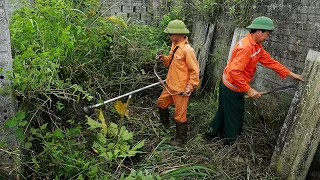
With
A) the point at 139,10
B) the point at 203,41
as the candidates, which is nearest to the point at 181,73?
the point at 203,41

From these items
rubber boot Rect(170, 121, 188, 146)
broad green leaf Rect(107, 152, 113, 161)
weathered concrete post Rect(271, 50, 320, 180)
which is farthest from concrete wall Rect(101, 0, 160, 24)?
broad green leaf Rect(107, 152, 113, 161)

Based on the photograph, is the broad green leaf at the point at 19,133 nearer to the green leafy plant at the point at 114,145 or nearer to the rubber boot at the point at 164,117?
the green leafy plant at the point at 114,145

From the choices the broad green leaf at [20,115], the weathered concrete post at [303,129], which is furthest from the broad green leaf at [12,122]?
the weathered concrete post at [303,129]

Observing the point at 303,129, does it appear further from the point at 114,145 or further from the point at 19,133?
the point at 19,133

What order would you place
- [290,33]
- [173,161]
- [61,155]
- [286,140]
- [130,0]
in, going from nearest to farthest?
Answer: [61,155] → [286,140] → [173,161] → [290,33] → [130,0]

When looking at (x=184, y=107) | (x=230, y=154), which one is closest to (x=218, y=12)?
(x=184, y=107)

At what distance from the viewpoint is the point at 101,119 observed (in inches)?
152

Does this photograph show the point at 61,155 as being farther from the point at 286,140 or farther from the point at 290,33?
the point at 290,33

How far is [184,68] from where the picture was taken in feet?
13.4

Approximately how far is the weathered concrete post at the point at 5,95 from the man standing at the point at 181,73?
1.95 metres

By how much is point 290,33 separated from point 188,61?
1.35 m

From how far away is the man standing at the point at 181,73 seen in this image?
13.3ft

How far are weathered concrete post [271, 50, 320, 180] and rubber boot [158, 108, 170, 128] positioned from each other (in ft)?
5.58

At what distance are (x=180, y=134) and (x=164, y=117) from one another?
0.50 metres
